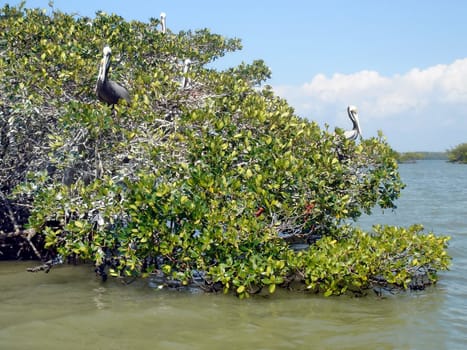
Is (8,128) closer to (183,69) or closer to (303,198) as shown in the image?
(183,69)

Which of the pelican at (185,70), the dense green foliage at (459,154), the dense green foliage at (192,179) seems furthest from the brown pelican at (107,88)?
the dense green foliage at (459,154)

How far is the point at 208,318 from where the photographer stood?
7090 millimetres

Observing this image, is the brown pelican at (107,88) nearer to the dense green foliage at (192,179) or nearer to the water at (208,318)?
the dense green foliage at (192,179)

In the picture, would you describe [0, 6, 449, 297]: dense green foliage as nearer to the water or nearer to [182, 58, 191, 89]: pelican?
[182, 58, 191, 89]: pelican

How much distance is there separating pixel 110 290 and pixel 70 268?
1902 millimetres

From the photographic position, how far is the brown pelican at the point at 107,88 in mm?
8570

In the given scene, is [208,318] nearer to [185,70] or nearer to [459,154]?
[185,70]

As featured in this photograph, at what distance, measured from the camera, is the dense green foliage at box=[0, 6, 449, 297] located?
7.79 m

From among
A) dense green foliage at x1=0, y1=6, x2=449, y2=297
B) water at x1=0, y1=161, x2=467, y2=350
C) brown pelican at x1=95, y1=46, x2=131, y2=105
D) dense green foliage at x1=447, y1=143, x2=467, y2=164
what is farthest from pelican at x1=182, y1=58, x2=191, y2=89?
dense green foliage at x1=447, y1=143, x2=467, y2=164

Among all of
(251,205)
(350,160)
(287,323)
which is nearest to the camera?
(287,323)

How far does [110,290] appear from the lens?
8453mm

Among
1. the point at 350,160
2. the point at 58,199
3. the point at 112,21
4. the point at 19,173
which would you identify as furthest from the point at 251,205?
the point at 112,21

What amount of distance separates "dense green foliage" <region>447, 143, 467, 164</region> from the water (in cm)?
7588

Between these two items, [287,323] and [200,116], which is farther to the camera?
[200,116]
